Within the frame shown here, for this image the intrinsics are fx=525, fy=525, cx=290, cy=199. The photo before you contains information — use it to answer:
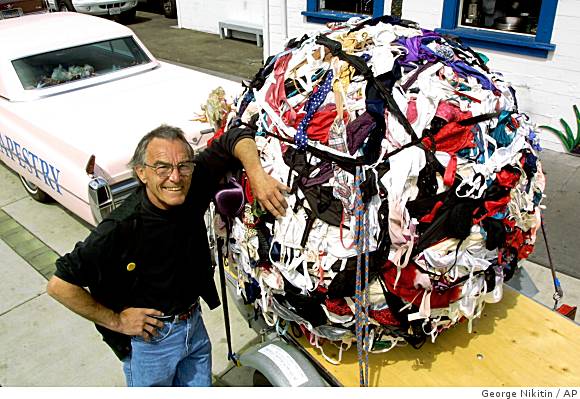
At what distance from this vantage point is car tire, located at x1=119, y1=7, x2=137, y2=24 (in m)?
16.0

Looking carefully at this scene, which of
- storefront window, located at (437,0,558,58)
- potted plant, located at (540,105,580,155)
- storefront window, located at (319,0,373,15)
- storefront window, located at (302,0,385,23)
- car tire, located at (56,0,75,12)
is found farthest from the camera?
car tire, located at (56,0,75,12)

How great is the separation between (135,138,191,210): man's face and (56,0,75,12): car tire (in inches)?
597

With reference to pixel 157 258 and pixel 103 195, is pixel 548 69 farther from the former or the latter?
pixel 157 258

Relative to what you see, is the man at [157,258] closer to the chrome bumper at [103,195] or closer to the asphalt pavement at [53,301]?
the asphalt pavement at [53,301]

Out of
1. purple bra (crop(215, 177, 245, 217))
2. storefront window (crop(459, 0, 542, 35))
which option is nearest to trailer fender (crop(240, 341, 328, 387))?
purple bra (crop(215, 177, 245, 217))

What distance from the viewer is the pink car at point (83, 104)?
14.2 feet

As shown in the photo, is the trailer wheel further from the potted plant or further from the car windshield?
the potted plant

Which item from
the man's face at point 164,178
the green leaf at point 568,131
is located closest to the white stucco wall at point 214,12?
the green leaf at point 568,131

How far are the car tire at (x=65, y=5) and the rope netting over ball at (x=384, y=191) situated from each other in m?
15.0

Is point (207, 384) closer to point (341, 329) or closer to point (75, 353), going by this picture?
point (341, 329)

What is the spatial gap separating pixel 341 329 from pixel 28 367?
2.46 meters

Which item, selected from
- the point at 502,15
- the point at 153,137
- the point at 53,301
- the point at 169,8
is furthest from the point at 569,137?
the point at 169,8

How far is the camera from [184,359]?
9.30ft
